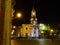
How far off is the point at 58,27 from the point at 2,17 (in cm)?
10379

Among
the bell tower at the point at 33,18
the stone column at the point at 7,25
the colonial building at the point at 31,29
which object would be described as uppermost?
the bell tower at the point at 33,18

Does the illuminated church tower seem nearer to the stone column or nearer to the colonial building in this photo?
the colonial building

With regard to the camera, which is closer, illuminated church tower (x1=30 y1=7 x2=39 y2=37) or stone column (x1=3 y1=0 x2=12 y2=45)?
stone column (x1=3 y1=0 x2=12 y2=45)

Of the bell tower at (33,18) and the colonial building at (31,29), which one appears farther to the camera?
the bell tower at (33,18)

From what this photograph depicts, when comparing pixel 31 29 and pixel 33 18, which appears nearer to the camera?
pixel 31 29

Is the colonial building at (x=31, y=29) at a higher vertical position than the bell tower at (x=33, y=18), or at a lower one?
lower

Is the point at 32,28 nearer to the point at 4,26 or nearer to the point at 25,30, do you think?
Answer: the point at 25,30

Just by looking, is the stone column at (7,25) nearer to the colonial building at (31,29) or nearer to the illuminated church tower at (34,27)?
the colonial building at (31,29)

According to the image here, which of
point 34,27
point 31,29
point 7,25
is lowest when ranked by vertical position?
point 7,25

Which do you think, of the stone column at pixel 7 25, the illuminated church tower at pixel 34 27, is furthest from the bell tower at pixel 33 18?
the stone column at pixel 7 25

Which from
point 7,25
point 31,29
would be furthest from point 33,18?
point 7,25

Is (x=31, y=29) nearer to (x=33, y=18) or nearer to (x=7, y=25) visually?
(x=33, y=18)

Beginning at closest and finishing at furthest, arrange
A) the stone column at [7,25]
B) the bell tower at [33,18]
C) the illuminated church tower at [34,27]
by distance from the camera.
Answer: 1. the stone column at [7,25]
2. the illuminated church tower at [34,27]
3. the bell tower at [33,18]

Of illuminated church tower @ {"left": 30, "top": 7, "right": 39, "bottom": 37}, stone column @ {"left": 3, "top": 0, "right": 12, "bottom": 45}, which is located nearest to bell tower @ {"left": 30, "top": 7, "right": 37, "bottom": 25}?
illuminated church tower @ {"left": 30, "top": 7, "right": 39, "bottom": 37}
